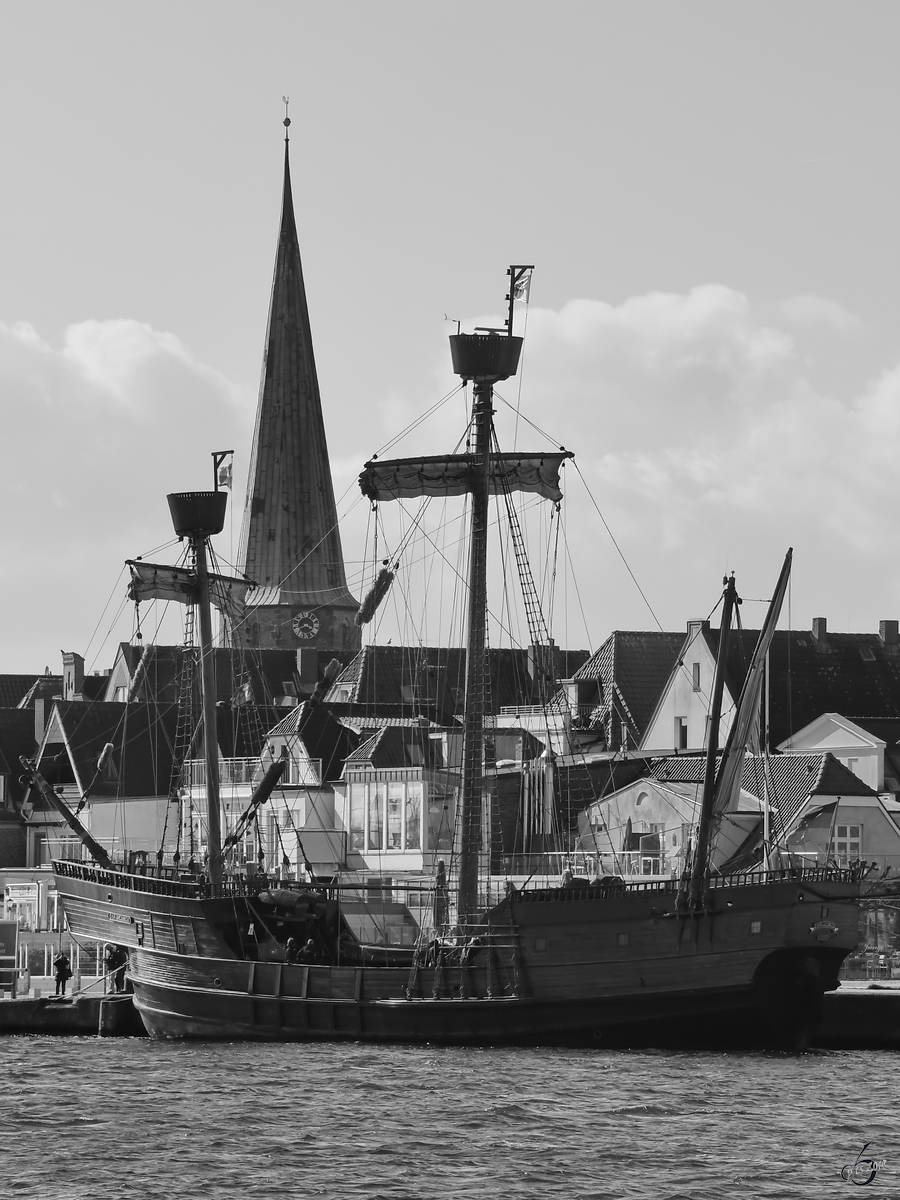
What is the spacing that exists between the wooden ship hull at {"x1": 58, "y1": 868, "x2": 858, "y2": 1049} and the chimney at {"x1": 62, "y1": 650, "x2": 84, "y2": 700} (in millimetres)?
71377

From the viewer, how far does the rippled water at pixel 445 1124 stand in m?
33.9

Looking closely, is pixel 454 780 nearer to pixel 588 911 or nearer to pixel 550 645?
pixel 550 645

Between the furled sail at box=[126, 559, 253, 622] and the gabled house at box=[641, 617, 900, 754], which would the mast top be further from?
the gabled house at box=[641, 617, 900, 754]

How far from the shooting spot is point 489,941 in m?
51.4

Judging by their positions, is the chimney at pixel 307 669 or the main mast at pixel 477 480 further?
the chimney at pixel 307 669

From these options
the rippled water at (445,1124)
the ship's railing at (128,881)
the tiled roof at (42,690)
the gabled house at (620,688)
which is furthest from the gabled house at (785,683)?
the tiled roof at (42,690)

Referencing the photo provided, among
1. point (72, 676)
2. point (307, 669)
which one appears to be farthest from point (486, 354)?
point (72, 676)

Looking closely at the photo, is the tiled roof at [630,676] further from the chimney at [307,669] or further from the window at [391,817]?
the chimney at [307,669]

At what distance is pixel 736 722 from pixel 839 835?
17.4 m

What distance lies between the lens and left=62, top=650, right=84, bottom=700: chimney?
12688 cm

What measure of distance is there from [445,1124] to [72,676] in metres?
92.7

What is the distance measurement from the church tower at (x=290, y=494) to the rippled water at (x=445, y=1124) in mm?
83132

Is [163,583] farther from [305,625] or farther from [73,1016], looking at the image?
[305,625]

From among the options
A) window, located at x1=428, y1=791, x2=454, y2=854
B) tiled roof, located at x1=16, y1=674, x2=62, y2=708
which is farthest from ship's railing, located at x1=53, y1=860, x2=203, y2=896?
tiled roof, located at x1=16, y1=674, x2=62, y2=708
